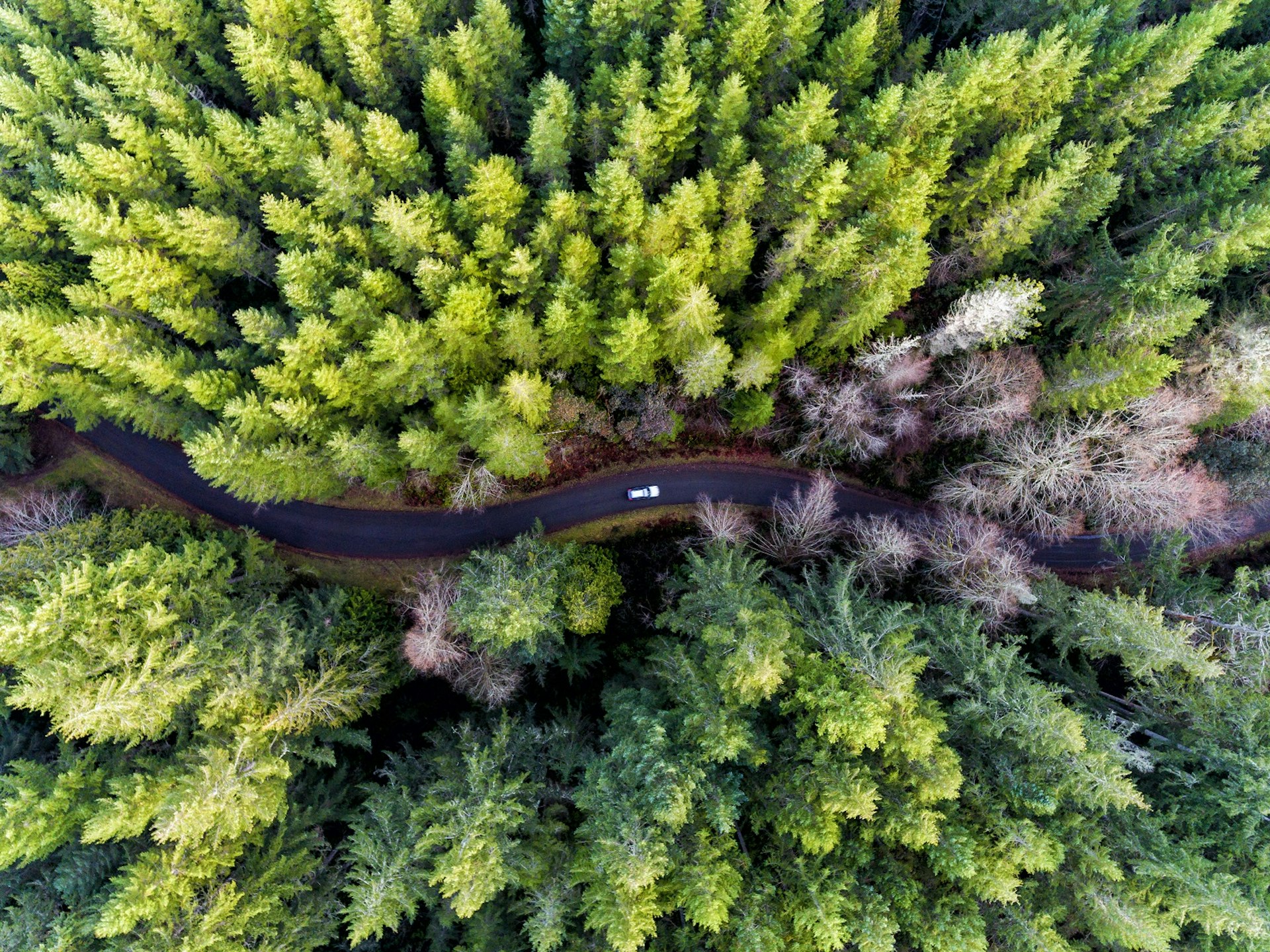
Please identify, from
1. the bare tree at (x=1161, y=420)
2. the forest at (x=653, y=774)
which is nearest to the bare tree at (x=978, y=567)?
the forest at (x=653, y=774)

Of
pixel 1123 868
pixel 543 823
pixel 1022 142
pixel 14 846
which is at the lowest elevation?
pixel 1123 868

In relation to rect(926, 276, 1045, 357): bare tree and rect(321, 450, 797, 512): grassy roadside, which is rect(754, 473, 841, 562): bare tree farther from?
rect(926, 276, 1045, 357): bare tree

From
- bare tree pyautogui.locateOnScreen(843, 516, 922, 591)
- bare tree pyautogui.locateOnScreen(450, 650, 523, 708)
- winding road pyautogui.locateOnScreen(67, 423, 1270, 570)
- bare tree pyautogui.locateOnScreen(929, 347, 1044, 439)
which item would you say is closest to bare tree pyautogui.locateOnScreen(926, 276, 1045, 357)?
bare tree pyautogui.locateOnScreen(929, 347, 1044, 439)

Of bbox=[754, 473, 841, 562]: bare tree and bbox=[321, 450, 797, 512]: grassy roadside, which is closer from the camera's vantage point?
bbox=[754, 473, 841, 562]: bare tree

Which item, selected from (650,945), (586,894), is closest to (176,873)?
(586,894)

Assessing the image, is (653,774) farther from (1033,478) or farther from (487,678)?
(1033,478)

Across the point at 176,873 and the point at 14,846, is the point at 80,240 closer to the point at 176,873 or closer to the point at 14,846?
the point at 14,846

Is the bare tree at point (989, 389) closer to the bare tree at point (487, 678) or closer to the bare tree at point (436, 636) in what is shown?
the bare tree at point (487, 678)
